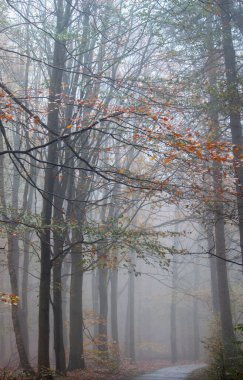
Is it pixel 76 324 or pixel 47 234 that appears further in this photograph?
pixel 76 324

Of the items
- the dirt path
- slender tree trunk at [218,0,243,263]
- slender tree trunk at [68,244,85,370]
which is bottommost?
the dirt path

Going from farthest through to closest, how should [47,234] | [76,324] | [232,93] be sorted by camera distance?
[76,324]
[47,234]
[232,93]

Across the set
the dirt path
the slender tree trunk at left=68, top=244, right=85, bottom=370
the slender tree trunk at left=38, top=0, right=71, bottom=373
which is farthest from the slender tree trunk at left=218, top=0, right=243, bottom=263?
the slender tree trunk at left=68, top=244, right=85, bottom=370

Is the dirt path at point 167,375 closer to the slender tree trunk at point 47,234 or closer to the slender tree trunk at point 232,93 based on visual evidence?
the slender tree trunk at point 47,234

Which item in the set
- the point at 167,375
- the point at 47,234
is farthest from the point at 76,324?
the point at 47,234

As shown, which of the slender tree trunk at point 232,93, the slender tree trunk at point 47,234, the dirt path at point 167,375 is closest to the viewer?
the slender tree trunk at point 47,234

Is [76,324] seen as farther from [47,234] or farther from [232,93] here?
[232,93]

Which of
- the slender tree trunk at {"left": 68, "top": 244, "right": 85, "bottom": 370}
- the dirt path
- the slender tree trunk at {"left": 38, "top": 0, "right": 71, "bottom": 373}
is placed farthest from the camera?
the slender tree trunk at {"left": 68, "top": 244, "right": 85, "bottom": 370}

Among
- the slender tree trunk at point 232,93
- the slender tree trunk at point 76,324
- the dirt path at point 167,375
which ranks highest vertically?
the slender tree trunk at point 232,93

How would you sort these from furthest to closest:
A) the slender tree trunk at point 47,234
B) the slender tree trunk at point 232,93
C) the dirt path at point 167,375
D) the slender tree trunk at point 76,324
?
the slender tree trunk at point 76,324 → the dirt path at point 167,375 → the slender tree trunk at point 232,93 → the slender tree trunk at point 47,234

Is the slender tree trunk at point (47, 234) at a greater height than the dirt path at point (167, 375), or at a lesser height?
Answer: greater

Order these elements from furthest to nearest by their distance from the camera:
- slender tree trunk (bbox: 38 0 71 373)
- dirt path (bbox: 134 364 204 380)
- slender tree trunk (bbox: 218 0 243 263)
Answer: dirt path (bbox: 134 364 204 380) → slender tree trunk (bbox: 218 0 243 263) → slender tree trunk (bbox: 38 0 71 373)

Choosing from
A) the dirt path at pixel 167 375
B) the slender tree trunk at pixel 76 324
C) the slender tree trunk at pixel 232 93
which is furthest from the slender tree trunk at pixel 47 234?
the slender tree trunk at pixel 232 93

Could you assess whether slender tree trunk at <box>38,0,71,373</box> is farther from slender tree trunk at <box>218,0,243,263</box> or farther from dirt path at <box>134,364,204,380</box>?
slender tree trunk at <box>218,0,243,263</box>
